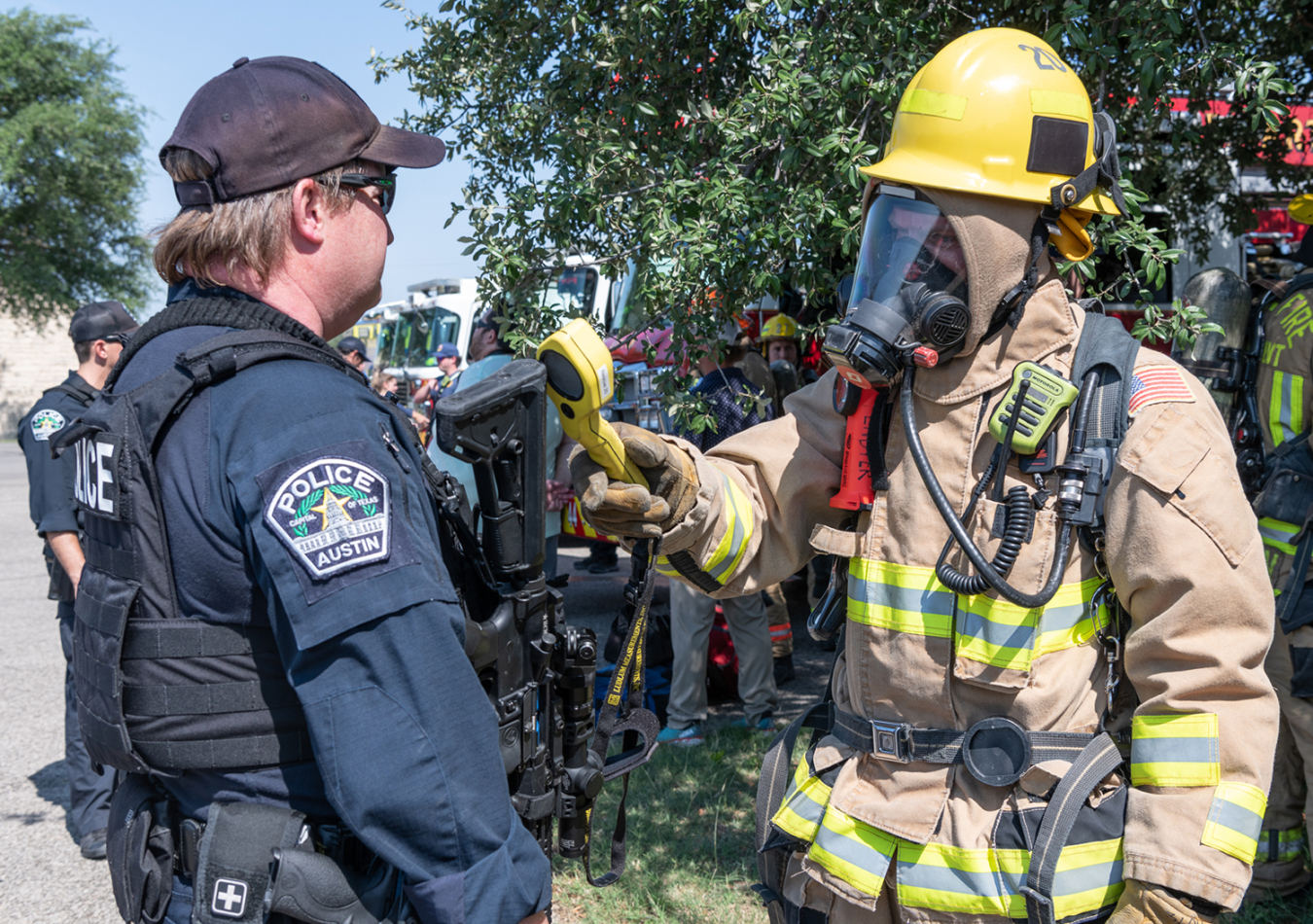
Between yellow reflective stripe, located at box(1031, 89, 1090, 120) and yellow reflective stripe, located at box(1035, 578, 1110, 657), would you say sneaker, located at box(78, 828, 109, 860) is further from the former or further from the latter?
yellow reflective stripe, located at box(1031, 89, 1090, 120)

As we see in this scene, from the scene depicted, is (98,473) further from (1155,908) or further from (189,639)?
(1155,908)

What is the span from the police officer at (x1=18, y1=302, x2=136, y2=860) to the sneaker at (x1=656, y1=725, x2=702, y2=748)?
2635mm

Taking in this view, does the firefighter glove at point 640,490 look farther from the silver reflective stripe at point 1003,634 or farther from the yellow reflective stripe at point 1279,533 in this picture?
the yellow reflective stripe at point 1279,533

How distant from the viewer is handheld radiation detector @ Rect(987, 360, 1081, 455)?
1.77m

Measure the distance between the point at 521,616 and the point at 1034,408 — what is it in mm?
1049

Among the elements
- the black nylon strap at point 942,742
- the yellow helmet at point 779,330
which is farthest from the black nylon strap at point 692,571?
the yellow helmet at point 779,330

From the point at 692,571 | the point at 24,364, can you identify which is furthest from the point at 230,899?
Answer: the point at 24,364

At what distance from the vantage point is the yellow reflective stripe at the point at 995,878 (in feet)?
5.50

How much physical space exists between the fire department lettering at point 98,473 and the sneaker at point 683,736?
153 inches

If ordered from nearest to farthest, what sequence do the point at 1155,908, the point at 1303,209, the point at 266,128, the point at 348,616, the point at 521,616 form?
1. the point at 348,616
2. the point at 266,128
3. the point at 1155,908
4. the point at 521,616
5. the point at 1303,209

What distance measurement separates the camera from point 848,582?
2.04m

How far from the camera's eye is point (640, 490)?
1835 millimetres

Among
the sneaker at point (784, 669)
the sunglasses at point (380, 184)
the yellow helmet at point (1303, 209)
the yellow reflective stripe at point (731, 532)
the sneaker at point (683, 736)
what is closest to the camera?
the sunglasses at point (380, 184)

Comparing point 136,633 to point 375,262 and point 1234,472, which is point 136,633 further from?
point 1234,472
